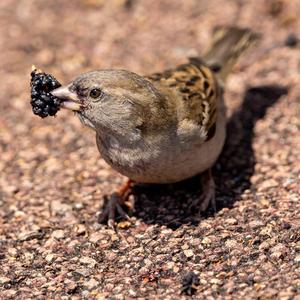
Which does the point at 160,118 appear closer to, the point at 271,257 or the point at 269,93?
the point at 271,257

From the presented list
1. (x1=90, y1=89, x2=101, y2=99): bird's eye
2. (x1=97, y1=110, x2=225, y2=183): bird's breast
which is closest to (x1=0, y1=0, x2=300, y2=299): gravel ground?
(x1=97, y1=110, x2=225, y2=183): bird's breast

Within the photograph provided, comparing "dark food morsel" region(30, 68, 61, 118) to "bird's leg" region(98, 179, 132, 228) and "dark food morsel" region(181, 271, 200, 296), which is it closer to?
"bird's leg" region(98, 179, 132, 228)

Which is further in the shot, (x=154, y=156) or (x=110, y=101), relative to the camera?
(x=154, y=156)

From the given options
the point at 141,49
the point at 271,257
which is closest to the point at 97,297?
the point at 271,257

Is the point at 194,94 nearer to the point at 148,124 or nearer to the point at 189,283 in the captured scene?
the point at 148,124

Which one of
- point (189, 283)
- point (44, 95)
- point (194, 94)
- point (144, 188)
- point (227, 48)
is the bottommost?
point (189, 283)

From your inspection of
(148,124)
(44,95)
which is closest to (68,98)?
(44,95)

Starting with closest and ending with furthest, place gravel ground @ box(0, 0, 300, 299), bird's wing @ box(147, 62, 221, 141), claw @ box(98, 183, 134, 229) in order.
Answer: gravel ground @ box(0, 0, 300, 299)
bird's wing @ box(147, 62, 221, 141)
claw @ box(98, 183, 134, 229)
